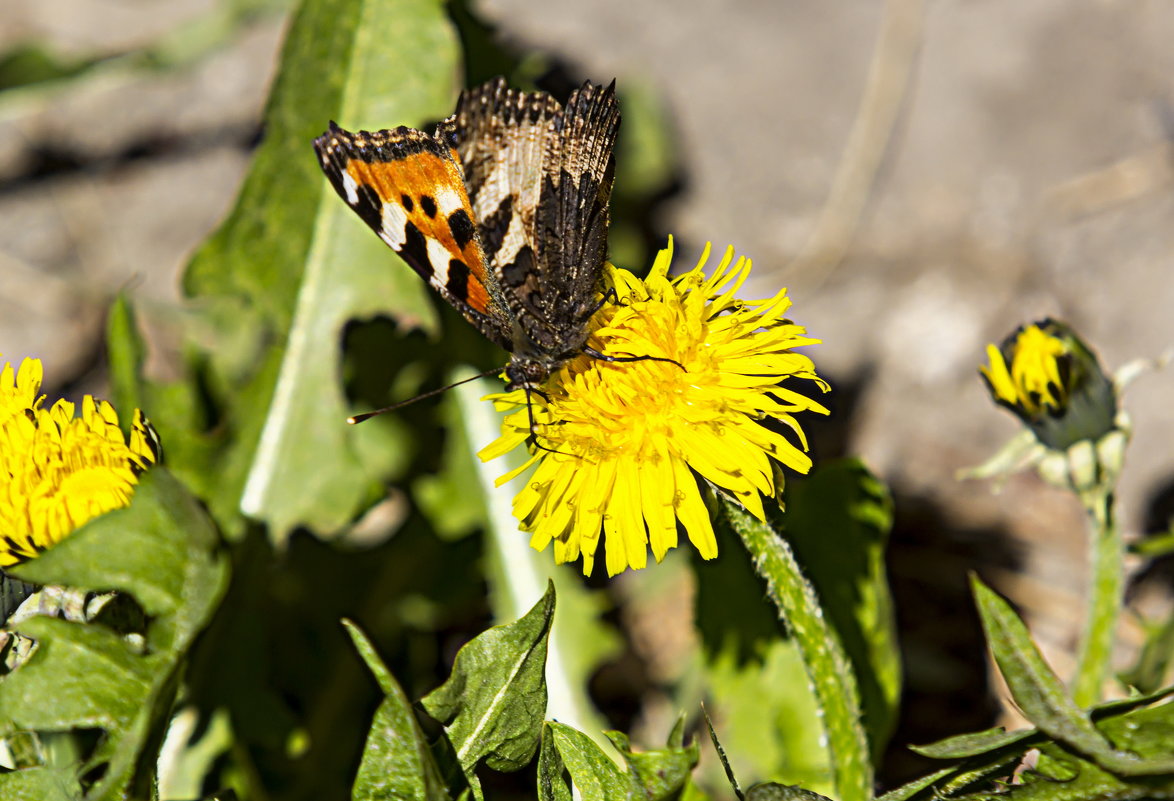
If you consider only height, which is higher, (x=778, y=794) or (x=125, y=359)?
(x=125, y=359)

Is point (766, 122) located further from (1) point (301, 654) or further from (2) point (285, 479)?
(1) point (301, 654)

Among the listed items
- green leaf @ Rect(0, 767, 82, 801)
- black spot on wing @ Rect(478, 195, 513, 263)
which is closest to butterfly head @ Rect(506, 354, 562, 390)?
black spot on wing @ Rect(478, 195, 513, 263)

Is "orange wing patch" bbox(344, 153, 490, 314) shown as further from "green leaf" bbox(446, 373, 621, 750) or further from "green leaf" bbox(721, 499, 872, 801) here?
"green leaf" bbox(446, 373, 621, 750)

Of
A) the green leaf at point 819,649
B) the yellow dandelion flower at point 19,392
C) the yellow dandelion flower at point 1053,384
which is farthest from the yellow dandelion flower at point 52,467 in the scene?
the yellow dandelion flower at point 1053,384

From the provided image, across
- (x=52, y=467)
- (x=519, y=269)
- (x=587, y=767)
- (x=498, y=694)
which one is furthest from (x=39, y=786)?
(x=519, y=269)

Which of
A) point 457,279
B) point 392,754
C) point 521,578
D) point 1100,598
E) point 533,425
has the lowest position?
point 1100,598

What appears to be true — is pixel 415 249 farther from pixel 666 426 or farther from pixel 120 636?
pixel 120 636

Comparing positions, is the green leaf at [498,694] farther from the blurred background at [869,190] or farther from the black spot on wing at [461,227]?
the blurred background at [869,190]
